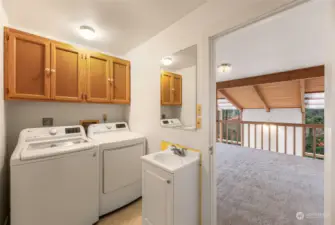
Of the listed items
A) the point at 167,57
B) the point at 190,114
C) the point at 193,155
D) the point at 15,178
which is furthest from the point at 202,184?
the point at 15,178

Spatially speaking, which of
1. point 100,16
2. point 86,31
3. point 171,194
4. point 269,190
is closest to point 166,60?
point 100,16

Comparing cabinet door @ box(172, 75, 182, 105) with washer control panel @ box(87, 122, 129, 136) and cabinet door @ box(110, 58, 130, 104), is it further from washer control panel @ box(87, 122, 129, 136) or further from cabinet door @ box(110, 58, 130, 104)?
washer control panel @ box(87, 122, 129, 136)

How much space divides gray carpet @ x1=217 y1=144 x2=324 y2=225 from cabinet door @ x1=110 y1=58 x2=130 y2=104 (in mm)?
2217

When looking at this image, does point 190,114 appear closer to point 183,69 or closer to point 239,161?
point 183,69

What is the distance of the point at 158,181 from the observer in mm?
1303

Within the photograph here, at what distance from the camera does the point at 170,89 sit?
6.19 feet

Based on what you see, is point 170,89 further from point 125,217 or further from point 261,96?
point 261,96

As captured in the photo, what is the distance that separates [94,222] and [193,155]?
4.54 feet

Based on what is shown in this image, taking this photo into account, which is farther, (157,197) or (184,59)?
(184,59)

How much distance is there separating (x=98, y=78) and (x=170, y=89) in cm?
118

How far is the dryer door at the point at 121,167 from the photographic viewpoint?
1743mm

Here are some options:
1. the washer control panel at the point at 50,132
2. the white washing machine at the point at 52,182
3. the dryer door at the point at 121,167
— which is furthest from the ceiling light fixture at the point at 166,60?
the washer control panel at the point at 50,132

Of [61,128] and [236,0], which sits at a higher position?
[236,0]

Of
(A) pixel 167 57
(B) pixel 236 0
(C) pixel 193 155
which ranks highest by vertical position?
(B) pixel 236 0
